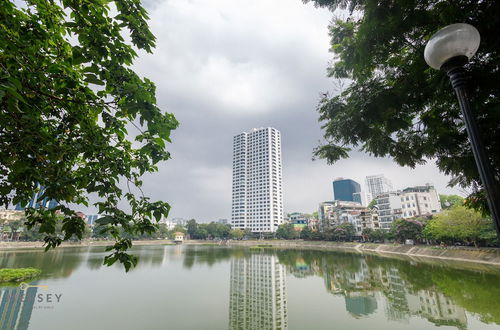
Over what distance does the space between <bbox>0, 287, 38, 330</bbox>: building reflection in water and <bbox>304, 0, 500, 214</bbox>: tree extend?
13312 millimetres

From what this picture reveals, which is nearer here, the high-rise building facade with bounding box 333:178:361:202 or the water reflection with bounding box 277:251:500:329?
the water reflection with bounding box 277:251:500:329

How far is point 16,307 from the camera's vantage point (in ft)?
37.4

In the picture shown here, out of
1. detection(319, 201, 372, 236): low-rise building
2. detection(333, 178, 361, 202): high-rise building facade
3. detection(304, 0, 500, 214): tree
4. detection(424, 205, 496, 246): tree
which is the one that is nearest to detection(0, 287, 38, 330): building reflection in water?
detection(304, 0, 500, 214): tree

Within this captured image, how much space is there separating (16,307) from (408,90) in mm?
17317

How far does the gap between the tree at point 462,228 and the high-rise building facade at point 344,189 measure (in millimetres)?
125968

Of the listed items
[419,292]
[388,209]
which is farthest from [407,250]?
[419,292]

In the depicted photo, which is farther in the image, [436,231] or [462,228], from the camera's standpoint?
[436,231]

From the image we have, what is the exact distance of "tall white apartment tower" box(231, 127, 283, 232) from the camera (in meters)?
88.5

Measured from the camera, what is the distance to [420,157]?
17.4 feet

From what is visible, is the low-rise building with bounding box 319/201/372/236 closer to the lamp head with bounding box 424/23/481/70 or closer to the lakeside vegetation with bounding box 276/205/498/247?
the lakeside vegetation with bounding box 276/205/498/247

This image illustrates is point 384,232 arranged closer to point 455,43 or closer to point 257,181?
point 455,43

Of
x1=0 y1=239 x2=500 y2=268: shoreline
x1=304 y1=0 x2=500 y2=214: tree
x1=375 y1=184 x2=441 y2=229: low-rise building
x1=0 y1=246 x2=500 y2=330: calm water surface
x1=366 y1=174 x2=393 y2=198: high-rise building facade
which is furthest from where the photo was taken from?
x1=366 y1=174 x2=393 y2=198: high-rise building facade

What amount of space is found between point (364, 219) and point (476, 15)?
56.4 metres

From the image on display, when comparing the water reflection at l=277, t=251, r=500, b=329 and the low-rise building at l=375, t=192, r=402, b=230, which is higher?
the low-rise building at l=375, t=192, r=402, b=230
